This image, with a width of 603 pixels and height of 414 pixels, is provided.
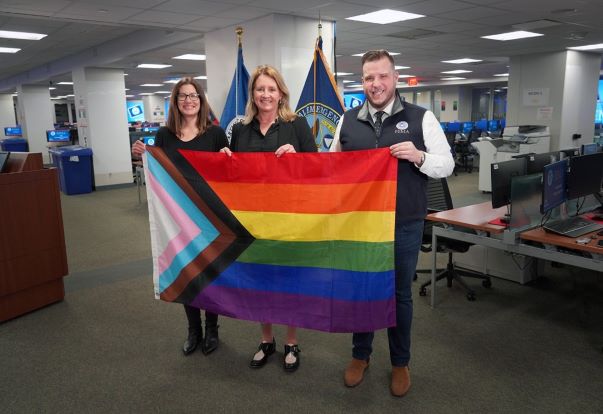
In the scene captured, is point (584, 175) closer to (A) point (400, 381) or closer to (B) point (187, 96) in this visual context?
(A) point (400, 381)

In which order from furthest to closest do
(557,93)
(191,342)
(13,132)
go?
(13,132) → (557,93) → (191,342)

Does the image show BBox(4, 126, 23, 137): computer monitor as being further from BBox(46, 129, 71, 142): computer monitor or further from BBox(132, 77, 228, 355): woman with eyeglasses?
BBox(132, 77, 228, 355): woman with eyeglasses

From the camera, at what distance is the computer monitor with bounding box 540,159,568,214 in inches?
121

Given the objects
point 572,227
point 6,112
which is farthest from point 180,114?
point 6,112

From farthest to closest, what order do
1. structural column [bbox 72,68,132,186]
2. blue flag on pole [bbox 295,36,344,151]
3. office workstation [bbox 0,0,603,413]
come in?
structural column [bbox 72,68,132,186] < blue flag on pole [bbox 295,36,344,151] < office workstation [bbox 0,0,603,413]

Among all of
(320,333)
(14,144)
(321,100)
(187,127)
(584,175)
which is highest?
(321,100)

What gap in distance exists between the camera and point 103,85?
10031mm

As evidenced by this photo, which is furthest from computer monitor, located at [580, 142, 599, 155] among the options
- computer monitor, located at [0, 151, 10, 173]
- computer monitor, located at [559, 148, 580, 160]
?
computer monitor, located at [0, 151, 10, 173]

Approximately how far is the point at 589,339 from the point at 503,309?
2.02ft

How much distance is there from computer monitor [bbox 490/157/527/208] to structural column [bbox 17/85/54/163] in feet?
47.5

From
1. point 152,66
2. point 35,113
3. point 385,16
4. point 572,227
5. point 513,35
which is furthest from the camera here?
point 35,113

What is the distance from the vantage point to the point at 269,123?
2473 millimetres

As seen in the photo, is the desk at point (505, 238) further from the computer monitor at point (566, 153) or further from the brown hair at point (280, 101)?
the brown hair at point (280, 101)

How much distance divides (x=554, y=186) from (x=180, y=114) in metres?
2.55
